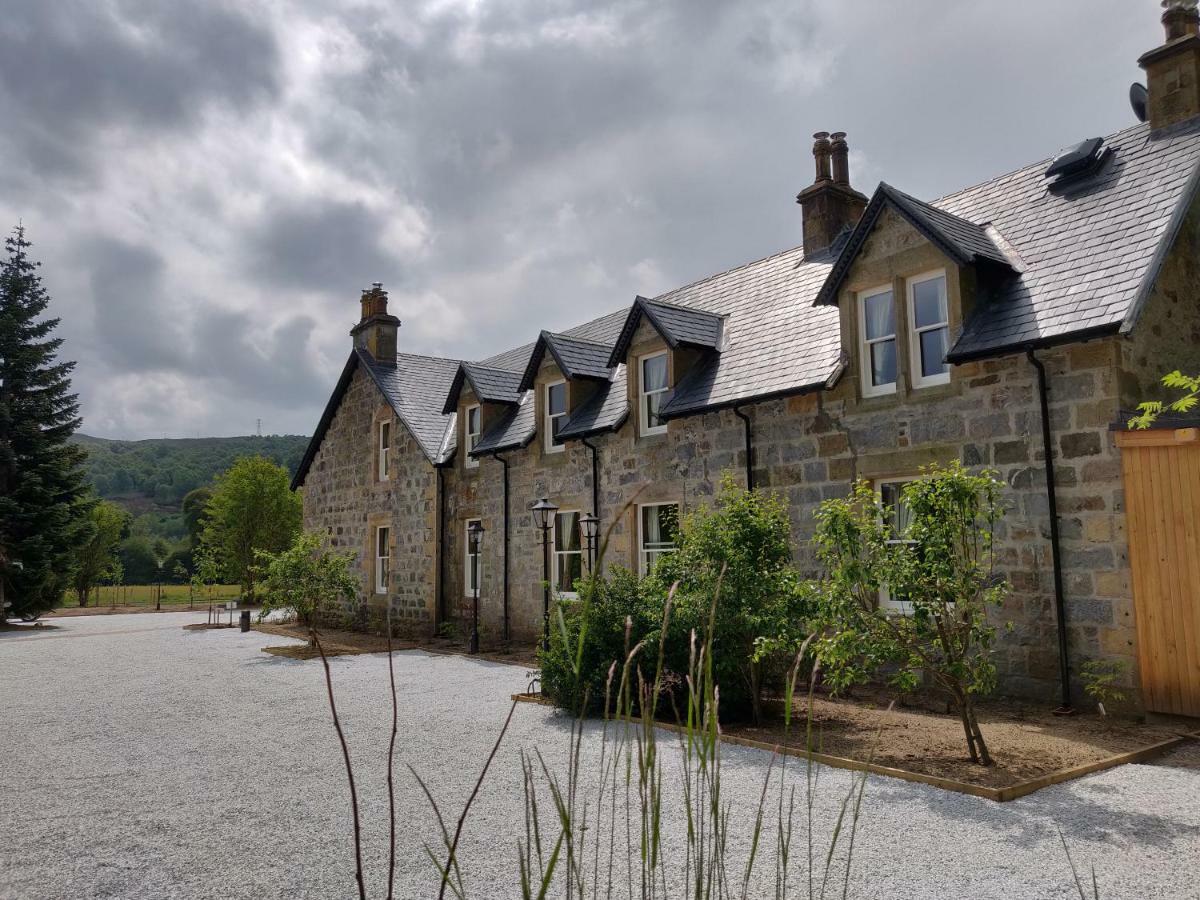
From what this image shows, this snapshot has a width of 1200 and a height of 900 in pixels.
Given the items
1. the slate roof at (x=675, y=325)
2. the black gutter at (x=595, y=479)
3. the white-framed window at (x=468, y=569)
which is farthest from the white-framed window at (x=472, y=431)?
the slate roof at (x=675, y=325)

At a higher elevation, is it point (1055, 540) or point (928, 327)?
point (928, 327)

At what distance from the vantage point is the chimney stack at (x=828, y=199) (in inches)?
666

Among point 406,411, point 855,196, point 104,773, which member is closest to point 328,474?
point 406,411

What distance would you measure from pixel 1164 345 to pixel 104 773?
1240 cm

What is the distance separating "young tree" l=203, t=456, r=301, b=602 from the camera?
4009cm

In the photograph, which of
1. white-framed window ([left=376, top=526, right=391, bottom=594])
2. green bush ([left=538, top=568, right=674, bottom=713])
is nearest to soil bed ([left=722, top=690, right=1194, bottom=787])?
green bush ([left=538, top=568, right=674, bottom=713])

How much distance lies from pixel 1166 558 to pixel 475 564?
47.6 feet

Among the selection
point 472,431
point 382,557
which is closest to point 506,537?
point 472,431

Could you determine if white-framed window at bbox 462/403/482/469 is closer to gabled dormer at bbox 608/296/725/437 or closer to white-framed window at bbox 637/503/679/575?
gabled dormer at bbox 608/296/725/437

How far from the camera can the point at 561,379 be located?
61.3 ft

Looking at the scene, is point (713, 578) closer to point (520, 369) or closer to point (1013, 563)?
point (1013, 563)

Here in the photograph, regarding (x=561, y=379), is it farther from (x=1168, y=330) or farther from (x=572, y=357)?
(x=1168, y=330)

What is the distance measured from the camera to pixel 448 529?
2120 centimetres

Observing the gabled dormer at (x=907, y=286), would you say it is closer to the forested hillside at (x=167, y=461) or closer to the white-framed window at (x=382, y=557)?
the white-framed window at (x=382, y=557)
